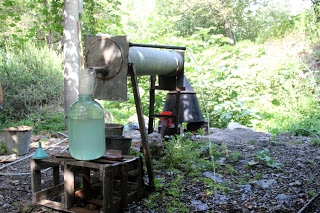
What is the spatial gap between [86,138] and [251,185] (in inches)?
82.9

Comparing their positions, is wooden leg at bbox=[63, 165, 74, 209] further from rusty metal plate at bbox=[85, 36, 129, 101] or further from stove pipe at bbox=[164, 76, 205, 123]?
stove pipe at bbox=[164, 76, 205, 123]

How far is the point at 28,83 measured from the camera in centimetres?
949

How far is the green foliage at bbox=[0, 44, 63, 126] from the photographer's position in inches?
364

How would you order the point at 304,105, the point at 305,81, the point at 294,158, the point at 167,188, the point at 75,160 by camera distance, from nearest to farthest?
the point at 75,160 → the point at 167,188 → the point at 294,158 → the point at 304,105 → the point at 305,81

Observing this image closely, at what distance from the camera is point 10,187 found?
3707mm

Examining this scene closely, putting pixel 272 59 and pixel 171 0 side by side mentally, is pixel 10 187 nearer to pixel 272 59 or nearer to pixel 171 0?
pixel 272 59

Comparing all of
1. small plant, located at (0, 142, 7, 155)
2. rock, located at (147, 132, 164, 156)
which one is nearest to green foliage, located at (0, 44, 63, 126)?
small plant, located at (0, 142, 7, 155)

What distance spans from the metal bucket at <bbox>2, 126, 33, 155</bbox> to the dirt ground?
12.3 inches

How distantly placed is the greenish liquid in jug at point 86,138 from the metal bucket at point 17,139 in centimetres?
262

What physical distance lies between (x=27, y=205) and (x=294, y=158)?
3.95 meters

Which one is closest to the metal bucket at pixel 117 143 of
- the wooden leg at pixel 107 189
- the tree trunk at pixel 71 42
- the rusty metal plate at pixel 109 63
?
the rusty metal plate at pixel 109 63

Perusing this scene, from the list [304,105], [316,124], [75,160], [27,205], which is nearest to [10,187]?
[27,205]

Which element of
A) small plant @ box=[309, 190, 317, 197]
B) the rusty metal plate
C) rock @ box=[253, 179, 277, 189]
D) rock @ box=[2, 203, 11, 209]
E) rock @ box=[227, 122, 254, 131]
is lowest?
rock @ box=[2, 203, 11, 209]

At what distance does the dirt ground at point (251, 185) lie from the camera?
3139 millimetres
